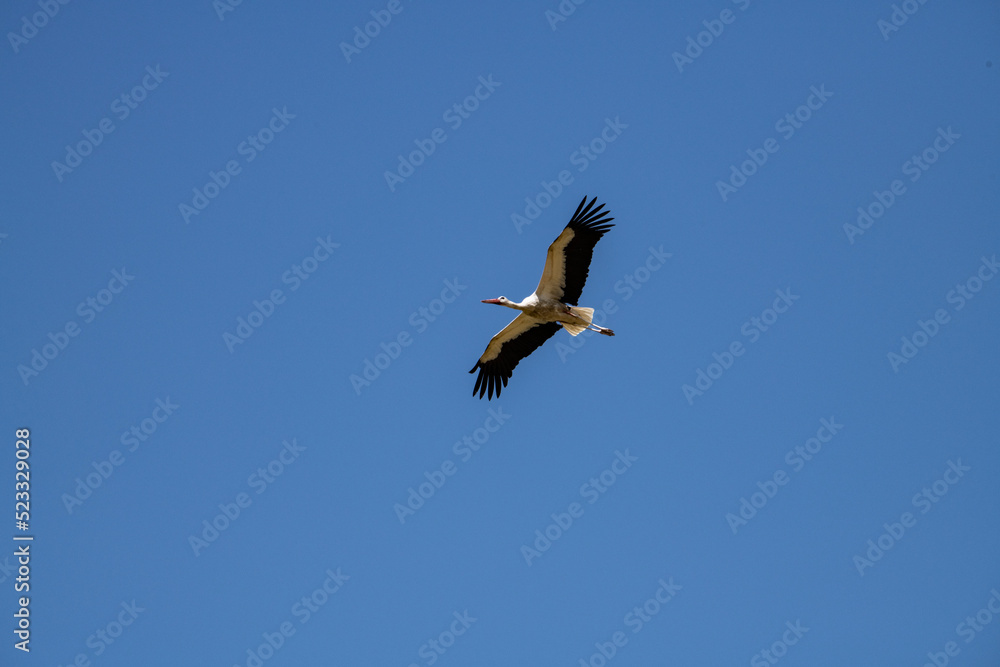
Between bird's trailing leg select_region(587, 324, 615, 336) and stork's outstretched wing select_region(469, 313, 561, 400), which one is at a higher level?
bird's trailing leg select_region(587, 324, 615, 336)

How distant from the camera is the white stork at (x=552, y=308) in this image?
20750 mm

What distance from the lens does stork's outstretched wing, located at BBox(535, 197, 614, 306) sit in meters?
20.7

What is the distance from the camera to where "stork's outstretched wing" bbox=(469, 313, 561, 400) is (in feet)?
73.0

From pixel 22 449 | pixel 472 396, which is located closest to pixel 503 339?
pixel 472 396

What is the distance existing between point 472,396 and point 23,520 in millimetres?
7681

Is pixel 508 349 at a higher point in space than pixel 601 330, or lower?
lower

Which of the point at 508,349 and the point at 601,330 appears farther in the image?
the point at 508,349

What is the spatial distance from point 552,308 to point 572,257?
1.03m

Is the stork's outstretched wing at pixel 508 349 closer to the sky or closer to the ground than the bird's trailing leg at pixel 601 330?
closer to the ground

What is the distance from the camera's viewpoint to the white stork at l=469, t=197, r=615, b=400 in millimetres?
A: 20750

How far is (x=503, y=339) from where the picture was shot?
2241 centimetres

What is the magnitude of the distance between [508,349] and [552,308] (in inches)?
54.3

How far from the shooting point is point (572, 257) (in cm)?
2094

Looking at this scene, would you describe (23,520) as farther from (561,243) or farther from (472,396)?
(561,243)
